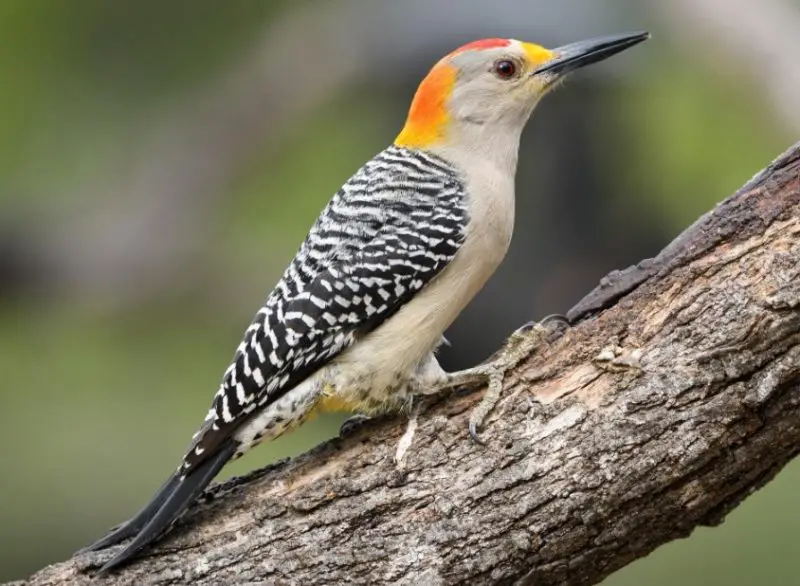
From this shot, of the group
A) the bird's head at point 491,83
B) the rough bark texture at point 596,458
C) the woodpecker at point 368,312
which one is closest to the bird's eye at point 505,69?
the bird's head at point 491,83

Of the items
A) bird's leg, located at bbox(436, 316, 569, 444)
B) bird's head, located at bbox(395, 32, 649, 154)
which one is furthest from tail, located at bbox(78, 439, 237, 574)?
bird's head, located at bbox(395, 32, 649, 154)

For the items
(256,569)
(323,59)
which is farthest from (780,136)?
(256,569)

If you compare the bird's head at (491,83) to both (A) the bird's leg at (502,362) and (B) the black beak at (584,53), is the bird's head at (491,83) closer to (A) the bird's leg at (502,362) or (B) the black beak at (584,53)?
(B) the black beak at (584,53)

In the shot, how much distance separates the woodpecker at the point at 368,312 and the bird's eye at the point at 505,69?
0.20m

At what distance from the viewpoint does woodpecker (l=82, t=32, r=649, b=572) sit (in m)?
3.51

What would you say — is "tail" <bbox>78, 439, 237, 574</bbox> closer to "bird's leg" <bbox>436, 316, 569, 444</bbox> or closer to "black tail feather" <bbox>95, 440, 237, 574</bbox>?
"black tail feather" <bbox>95, 440, 237, 574</bbox>

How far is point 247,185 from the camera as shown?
→ 26.2 ft

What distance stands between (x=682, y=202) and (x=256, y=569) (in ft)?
19.0

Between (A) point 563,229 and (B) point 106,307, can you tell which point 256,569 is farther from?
(B) point 106,307

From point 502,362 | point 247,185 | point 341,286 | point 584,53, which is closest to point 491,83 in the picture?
point 584,53

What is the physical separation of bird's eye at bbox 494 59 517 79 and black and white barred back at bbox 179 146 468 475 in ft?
1.49

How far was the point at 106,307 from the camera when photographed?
26.2 feet

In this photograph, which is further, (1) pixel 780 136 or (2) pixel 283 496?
(1) pixel 780 136

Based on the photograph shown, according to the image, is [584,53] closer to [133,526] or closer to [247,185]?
[133,526]
